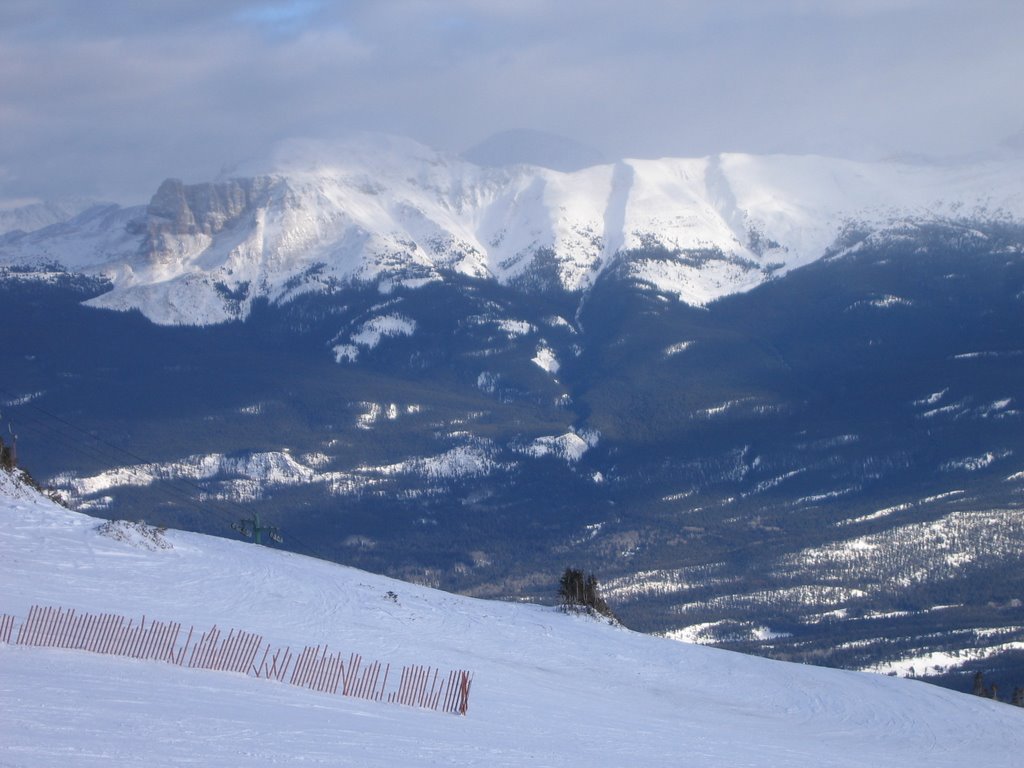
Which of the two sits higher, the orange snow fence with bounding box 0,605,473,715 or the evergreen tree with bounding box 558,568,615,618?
the orange snow fence with bounding box 0,605,473,715

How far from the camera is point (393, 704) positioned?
112 feet

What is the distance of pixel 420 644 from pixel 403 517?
13756 centimetres

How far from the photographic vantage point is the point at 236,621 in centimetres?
4478

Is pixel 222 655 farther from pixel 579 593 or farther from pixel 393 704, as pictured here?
pixel 579 593

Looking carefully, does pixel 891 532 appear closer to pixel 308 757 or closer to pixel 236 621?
pixel 236 621

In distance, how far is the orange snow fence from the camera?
109 ft

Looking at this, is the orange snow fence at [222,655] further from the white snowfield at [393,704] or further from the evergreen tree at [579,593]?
the evergreen tree at [579,593]

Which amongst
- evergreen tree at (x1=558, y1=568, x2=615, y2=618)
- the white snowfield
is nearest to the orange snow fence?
the white snowfield

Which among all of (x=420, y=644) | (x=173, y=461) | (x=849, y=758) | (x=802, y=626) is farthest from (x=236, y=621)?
(x=173, y=461)

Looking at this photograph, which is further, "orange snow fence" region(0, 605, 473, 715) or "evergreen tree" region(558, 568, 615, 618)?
"evergreen tree" region(558, 568, 615, 618)

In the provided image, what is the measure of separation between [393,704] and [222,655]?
4.83m

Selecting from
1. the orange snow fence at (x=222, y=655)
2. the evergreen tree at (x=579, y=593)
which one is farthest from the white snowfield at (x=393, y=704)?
the evergreen tree at (x=579, y=593)

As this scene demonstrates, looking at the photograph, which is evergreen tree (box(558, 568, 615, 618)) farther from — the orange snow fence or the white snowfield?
the orange snow fence

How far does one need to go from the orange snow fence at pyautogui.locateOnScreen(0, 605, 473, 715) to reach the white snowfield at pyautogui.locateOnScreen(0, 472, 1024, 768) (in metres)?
0.94
